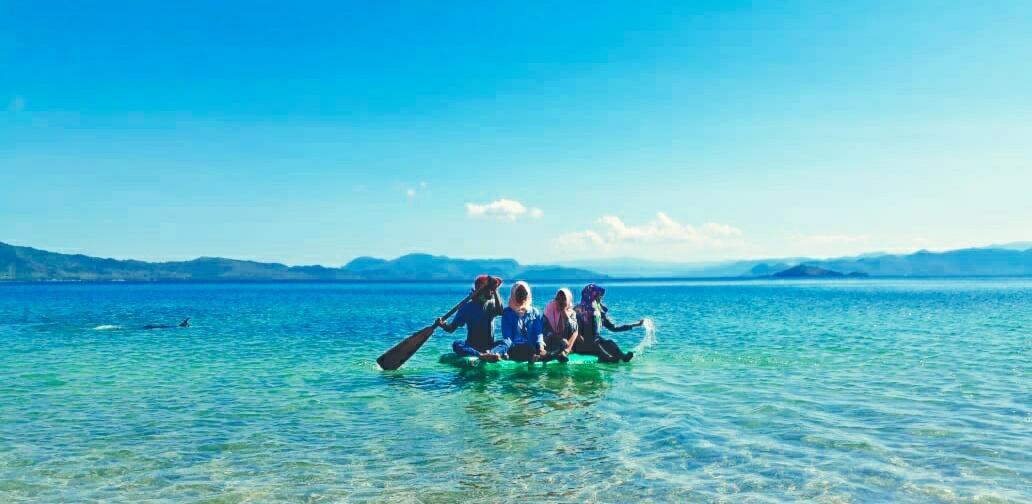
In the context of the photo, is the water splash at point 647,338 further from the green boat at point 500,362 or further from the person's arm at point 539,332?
the person's arm at point 539,332

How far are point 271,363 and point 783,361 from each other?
1823 centimetres

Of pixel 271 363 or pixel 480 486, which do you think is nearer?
pixel 480 486

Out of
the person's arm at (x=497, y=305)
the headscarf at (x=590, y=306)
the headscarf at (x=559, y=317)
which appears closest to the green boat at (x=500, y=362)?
the headscarf at (x=559, y=317)

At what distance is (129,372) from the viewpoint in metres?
21.8

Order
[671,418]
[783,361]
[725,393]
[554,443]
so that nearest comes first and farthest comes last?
1. [554,443]
2. [671,418]
3. [725,393]
4. [783,361]

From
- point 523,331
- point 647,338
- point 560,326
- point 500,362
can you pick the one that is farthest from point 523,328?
point 647,338

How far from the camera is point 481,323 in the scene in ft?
66.3

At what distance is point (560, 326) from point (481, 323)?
2.45m

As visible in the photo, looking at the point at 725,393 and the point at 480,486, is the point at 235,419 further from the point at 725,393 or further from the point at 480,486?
the point at 725,393

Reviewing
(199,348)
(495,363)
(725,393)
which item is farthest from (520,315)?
(199,348)

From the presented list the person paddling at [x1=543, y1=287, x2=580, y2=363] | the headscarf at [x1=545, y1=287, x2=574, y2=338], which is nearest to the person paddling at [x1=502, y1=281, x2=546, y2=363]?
the person paddling at [x1=543, y1=287, x2=580, y2=363]

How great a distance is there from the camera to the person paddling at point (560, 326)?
2042cm

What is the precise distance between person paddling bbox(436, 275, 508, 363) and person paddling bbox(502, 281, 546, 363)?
29cm

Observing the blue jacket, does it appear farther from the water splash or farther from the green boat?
the water splash
